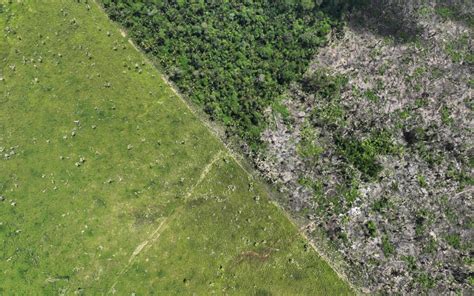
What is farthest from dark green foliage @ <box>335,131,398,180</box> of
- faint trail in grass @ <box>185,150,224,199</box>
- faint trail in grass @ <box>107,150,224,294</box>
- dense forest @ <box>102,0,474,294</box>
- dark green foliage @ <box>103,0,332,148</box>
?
faint trail in grass @ <box>107,150,224,294</box>

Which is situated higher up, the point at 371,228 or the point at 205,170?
the point at 371,228

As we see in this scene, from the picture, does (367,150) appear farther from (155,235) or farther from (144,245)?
(144,245)

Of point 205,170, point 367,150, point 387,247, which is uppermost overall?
point 367,150

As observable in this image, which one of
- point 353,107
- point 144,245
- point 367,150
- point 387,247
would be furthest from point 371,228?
point 144,245

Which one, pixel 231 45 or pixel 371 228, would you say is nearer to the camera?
pixel 371 228

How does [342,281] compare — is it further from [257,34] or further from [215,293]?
[257,34]

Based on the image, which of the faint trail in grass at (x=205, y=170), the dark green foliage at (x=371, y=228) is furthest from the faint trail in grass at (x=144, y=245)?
the dark green foliage at (x=371, y=228)

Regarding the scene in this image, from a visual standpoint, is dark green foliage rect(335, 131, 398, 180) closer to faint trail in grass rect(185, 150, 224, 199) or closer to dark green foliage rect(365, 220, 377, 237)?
dark green foliage rect(365, 220, 377, 237)
